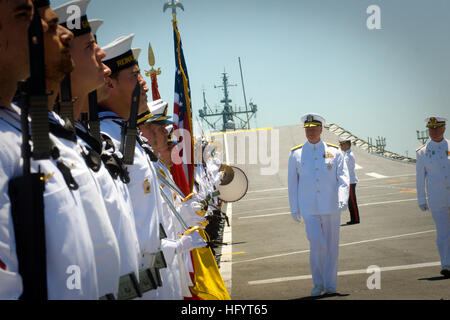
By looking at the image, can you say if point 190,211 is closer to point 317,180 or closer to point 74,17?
point 74,17

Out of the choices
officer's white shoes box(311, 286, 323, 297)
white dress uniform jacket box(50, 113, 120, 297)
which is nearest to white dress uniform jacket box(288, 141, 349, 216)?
officer's white shoes box(311, 286, 323, 297)

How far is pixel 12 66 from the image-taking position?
1771mm

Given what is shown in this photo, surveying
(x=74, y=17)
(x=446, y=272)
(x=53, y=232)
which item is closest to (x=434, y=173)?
(x=446, y=272)

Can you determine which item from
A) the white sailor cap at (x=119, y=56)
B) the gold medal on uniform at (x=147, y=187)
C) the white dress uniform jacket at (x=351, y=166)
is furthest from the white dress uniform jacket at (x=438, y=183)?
the white dress uniform jacket at (x=351, y=166)

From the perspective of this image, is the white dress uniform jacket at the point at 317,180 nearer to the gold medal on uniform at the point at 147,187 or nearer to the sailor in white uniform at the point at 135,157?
the sailor in white uniform at the point at 135,157

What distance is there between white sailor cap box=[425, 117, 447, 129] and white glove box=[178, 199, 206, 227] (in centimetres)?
542

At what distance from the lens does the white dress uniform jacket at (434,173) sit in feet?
27.6

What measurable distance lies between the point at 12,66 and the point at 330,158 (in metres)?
6.79

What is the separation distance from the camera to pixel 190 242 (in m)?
3.67

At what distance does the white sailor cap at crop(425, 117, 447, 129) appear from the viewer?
879 centimetres

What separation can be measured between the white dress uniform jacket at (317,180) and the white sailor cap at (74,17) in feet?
18.2
